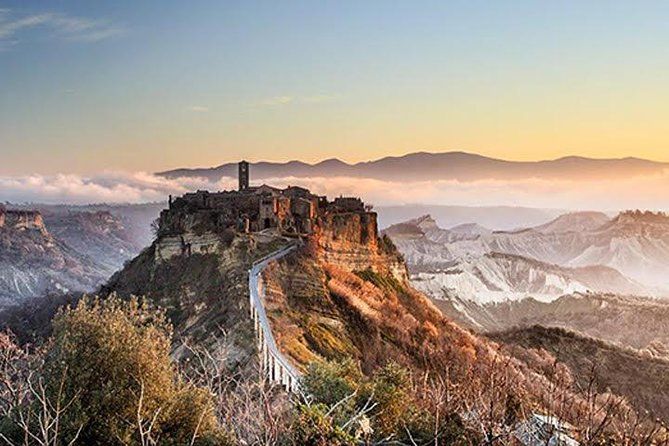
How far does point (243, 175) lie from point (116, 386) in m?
57.3

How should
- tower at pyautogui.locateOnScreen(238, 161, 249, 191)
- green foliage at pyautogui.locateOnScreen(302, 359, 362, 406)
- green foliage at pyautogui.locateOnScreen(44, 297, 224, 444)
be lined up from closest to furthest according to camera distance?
green foliage at pyautogui.locateOnScreen(44, 297, 224, 444), green foliage at pyautogui.locateOnScreen(302, 359, 362, 406), tower at pyautogui.locateOnScreen(238, 161, 249, 191)

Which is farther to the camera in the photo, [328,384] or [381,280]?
[381,280]

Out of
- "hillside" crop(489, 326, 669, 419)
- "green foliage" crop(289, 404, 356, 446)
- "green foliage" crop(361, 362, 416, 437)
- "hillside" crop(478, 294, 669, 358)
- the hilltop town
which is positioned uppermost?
the hilltop town

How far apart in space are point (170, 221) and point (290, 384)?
37738mm

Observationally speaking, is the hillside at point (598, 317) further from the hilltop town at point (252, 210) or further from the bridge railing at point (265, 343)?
the bridge railing at point (265, 343)

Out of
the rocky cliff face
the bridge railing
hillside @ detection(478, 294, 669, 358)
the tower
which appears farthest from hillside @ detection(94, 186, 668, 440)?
hillside @ detection(478, 294, 669, 358)

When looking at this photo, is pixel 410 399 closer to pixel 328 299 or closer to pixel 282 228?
pixel 328 299

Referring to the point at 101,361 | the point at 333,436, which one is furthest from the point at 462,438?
the point at 101,361

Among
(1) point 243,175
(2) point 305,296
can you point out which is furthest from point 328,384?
(1) point 243,175

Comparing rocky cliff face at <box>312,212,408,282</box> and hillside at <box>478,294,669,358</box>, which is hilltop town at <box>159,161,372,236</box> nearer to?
rocky cliff face at <box>312,212,408,282</box>

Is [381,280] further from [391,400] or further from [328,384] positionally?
[391,400]

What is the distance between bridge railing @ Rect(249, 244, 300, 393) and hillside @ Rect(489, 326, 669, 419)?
28.0m

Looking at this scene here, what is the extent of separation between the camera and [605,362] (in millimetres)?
75188

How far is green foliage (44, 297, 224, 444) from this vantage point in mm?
19109
